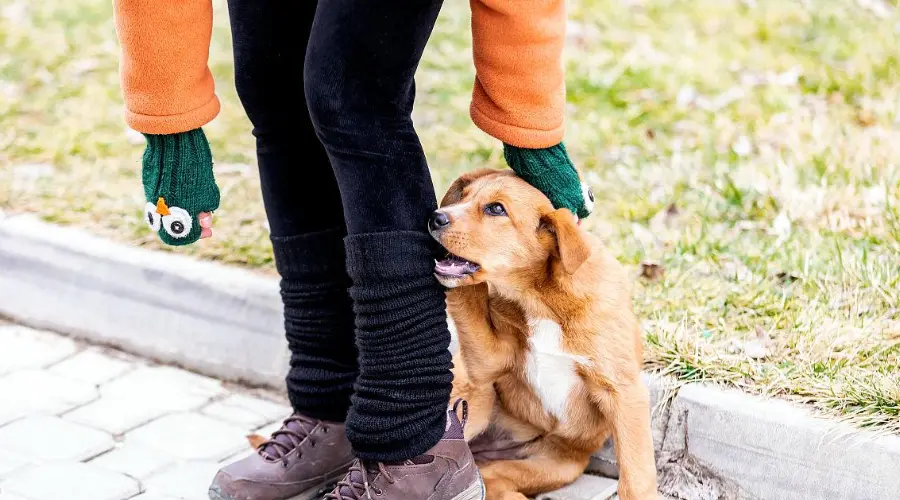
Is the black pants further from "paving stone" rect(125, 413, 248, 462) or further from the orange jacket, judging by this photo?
"paving stone" rect(125, 413, 248, 462)

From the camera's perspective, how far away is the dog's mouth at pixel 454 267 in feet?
8.25

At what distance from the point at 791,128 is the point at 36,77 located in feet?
12.5

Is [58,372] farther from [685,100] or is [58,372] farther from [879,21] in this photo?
[879,21]

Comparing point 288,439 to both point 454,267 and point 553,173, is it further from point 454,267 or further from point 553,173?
point 553,173

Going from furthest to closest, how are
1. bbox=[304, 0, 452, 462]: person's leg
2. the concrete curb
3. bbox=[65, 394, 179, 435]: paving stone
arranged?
1. bbox=[65, 394, 179, 435]: paving stone
2. the concrete curb
3. bbox=[304, 0, 452, 462]: person's leg

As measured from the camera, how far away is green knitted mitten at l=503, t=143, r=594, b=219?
2.54m

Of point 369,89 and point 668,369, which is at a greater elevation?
point 369,89

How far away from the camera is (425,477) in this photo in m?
2.57

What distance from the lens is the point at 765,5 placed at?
6668 millimetres

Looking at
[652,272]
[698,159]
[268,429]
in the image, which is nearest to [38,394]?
[268,429]

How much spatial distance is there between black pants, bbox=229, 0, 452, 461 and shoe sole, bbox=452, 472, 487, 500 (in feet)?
0.54

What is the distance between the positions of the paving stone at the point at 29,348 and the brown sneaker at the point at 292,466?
1.22 m

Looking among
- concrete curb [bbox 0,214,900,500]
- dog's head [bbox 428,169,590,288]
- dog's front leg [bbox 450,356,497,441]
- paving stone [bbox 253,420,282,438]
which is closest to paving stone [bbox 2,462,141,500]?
paving stone [bbox 253,420,282,438]

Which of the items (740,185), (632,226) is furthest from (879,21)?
(632,226)
